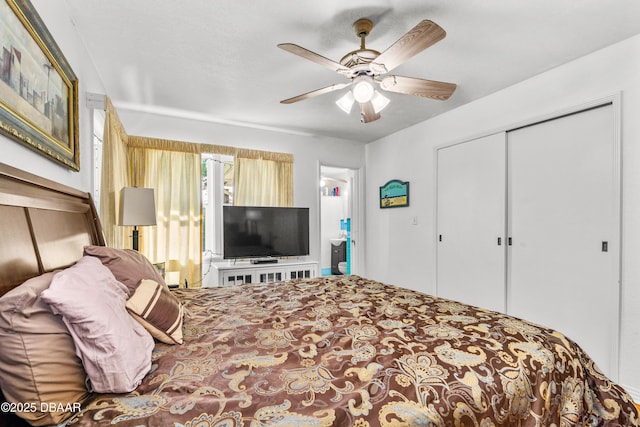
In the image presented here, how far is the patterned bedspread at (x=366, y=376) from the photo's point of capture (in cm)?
81

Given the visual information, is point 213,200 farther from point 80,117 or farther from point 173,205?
point 80,117

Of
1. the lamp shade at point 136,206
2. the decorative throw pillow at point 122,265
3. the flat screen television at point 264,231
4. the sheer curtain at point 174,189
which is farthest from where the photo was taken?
the flat screen television at point 264,231

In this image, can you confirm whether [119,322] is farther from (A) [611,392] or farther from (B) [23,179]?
(A) [611,392]

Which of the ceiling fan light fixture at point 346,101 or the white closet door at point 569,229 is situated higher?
the ceiling fan light fixture at point 346,101

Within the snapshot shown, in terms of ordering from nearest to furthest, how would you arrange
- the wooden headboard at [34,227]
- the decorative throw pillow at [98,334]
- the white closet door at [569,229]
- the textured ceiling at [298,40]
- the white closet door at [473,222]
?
the decorative throw pillow at [98,334] < the wooden headboard at [34,227] < the textured ceiling at [298,40] < the white closet door at [569,229] < the white closet door at [473,222]

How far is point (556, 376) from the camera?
115 centimetres

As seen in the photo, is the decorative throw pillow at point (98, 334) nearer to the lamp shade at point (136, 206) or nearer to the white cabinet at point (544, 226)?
the lamp shade at point (136, 206)

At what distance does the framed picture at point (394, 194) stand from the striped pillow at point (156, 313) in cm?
342

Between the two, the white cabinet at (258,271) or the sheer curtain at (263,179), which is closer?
the white cabinet at (258,271)

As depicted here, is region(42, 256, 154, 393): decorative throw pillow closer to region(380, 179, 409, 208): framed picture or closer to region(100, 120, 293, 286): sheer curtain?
region(100, 120, 293, 286): sheer curtain

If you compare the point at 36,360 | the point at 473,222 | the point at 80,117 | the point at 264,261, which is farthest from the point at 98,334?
the point at 473,222

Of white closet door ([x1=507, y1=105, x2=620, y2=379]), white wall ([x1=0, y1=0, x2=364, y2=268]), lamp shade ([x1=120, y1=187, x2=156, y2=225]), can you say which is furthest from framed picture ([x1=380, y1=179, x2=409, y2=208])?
lamp shade ([x1=120, y1=187, x2=156, y2=225])

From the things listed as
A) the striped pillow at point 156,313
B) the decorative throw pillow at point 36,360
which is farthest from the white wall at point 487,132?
the decorative throw pillow at point 36,360

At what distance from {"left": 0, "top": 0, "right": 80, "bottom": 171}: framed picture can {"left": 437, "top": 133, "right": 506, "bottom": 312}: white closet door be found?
3485 millimetres
